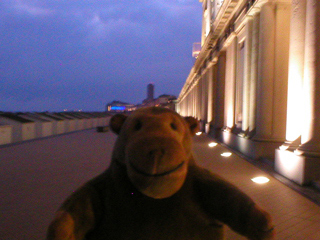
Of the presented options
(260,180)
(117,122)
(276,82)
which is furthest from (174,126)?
(276,82)

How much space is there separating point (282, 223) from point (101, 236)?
3.00 meters

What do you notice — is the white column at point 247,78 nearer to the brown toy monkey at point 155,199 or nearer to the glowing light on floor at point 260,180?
the glowing light on floor at point 260,180

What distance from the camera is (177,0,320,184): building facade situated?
19.4ft

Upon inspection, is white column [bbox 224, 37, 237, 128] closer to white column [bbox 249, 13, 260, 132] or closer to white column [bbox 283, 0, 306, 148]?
white column [bbox 249, 13, 260, 132]

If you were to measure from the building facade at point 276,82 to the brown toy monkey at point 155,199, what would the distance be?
14.9 ft

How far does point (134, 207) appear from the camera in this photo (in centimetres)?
200

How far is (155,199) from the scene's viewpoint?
2.01 metres

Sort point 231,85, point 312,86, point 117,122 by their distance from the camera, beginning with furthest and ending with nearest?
point 231,85, point 312,86, point 117,122

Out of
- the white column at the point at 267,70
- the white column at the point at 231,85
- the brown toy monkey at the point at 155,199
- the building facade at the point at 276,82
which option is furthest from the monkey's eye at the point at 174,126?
the white column at the point at 231,85

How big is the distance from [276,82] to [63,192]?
296 inches

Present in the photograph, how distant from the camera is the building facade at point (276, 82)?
19.4 ft

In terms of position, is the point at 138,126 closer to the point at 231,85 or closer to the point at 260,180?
the point at 260,180

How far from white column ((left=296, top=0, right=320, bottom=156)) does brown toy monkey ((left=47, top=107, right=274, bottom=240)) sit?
4621 mm

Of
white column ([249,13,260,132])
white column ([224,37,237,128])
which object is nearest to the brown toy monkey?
white column ([249,13,260,132])
